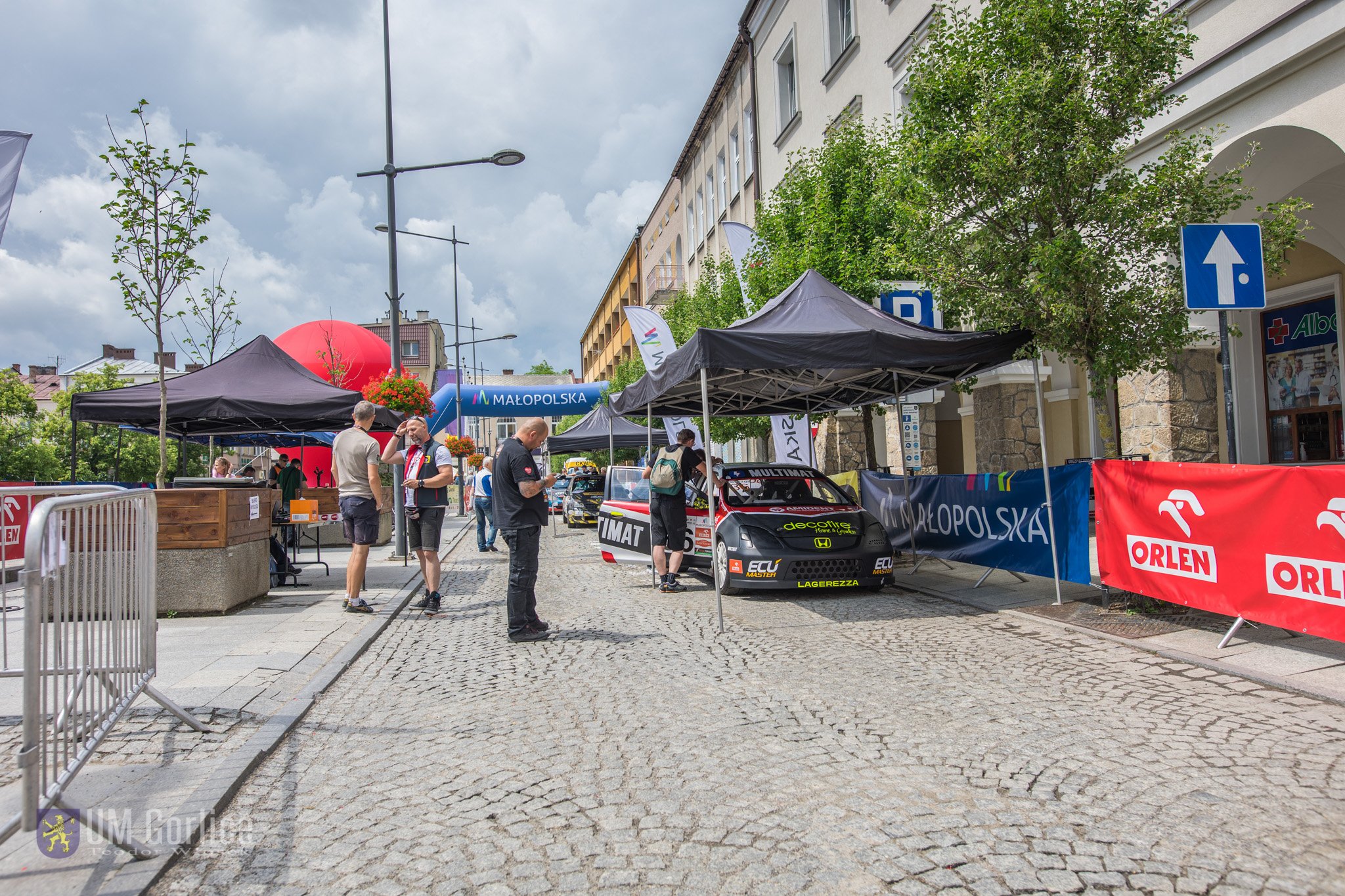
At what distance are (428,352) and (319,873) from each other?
108844mm

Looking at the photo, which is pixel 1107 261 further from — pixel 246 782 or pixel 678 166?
pixel 678 166

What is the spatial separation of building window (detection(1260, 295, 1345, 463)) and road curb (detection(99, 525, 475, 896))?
11801 millimetres

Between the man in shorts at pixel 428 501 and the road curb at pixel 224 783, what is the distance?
213 centimetres

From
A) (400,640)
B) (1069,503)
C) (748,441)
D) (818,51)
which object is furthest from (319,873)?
(748,441)

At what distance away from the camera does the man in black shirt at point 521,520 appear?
24.0 feet

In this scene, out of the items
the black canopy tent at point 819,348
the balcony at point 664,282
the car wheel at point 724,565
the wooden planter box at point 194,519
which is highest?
the balcony at point 664,282

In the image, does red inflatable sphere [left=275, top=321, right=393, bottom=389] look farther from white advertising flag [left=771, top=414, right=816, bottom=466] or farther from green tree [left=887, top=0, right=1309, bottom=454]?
green tree [left=887, top=0, right=1309, bottom=454]

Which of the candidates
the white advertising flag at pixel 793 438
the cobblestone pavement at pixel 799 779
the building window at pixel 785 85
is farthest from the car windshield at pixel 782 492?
the building window at pixel 785 85

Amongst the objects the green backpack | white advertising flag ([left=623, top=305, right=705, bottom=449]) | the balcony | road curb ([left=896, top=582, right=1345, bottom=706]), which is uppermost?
the balcony

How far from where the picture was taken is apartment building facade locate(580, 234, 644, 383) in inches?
2199

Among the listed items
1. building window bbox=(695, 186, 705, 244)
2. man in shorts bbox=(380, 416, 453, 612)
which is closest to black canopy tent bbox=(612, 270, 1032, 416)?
man in shorts bbox=(380, 416, 453, 612)

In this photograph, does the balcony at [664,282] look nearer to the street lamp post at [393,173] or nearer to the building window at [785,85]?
the building window at [785,85]

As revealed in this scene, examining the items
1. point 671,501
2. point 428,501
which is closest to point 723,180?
point 671,501

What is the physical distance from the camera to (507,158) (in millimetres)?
15289
